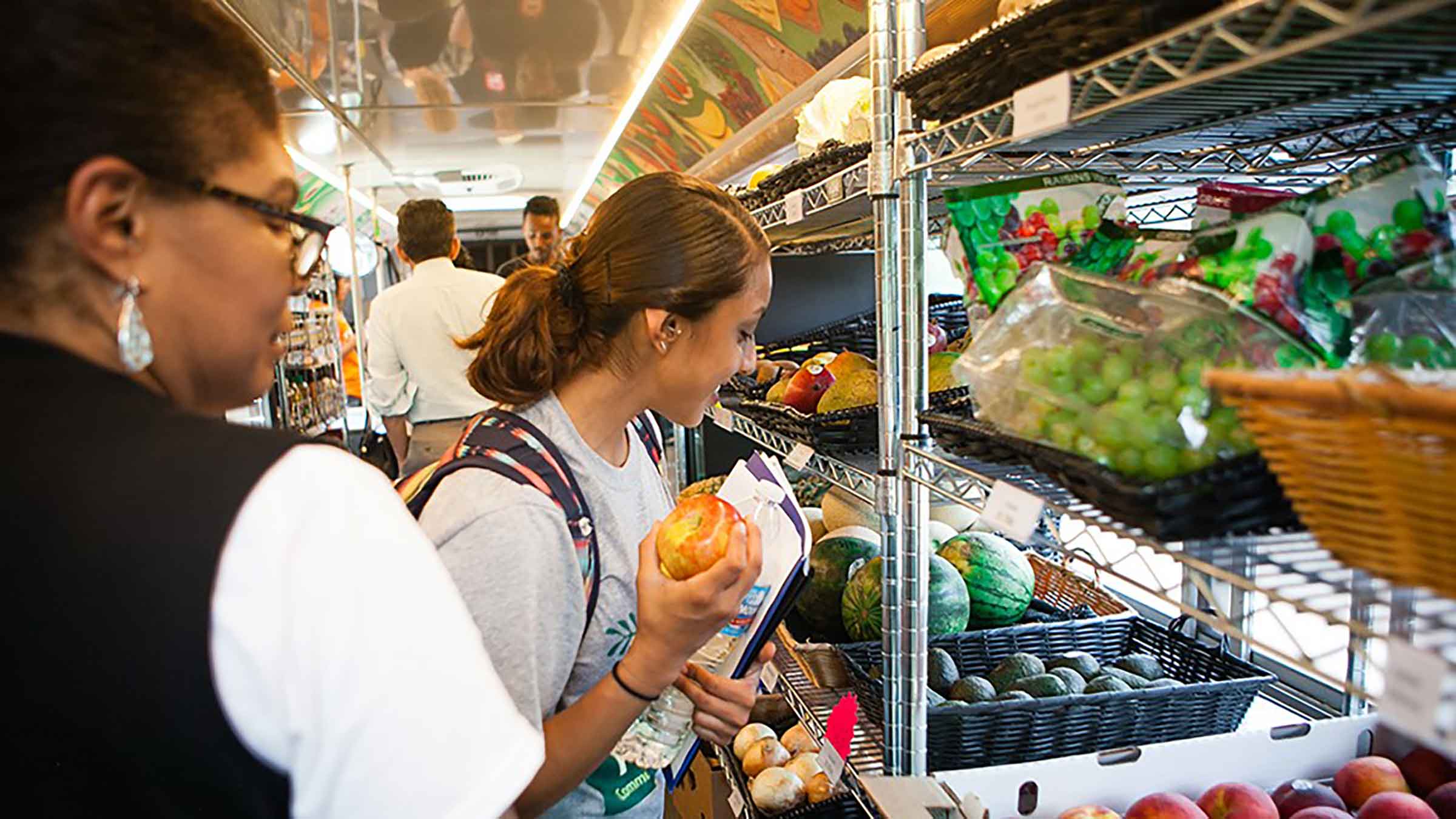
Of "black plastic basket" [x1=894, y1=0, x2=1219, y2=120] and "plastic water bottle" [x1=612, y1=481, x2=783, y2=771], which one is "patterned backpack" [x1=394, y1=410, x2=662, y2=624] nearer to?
"plastic water bottle" [x1=612, y1=481, x2=783, y2=771]

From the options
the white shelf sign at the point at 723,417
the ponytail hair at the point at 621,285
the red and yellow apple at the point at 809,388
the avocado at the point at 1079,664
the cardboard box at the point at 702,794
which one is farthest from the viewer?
the white shelf sign at the point at 723,417

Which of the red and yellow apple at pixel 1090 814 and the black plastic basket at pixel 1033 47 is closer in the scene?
the black plastic basket at pixel 1033 47

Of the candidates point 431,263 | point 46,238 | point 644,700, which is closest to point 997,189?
point 644,700

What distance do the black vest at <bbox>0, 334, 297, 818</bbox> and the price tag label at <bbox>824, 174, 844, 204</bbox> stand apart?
125 cm

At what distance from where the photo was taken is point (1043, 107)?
1.07 metres

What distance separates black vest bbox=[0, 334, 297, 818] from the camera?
0.68m

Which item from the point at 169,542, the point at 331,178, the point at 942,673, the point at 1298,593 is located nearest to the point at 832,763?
the point at 942,673

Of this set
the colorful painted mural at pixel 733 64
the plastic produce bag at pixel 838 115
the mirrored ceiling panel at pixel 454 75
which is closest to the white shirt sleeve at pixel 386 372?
the mirrored ceiling panel at pixel 454 75

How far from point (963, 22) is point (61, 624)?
2088 mm

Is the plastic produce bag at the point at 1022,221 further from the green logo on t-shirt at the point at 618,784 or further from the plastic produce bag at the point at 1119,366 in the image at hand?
the green logo on t-shirt at the point at 618,784

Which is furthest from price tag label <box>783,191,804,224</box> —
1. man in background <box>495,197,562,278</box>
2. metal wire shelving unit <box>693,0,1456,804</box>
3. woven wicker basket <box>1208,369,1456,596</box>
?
man in background <box>495,197,562,278</box>

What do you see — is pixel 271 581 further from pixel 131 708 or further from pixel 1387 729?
pixel 1387 729

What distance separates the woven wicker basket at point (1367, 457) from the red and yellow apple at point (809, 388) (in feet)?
4.70

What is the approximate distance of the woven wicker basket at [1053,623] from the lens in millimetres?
2072
